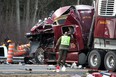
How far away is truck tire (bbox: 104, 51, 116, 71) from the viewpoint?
21.8 metres

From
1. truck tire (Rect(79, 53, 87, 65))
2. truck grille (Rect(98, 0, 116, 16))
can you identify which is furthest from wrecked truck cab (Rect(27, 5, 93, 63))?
truck grille (Rect(98, 0, 116, 16))

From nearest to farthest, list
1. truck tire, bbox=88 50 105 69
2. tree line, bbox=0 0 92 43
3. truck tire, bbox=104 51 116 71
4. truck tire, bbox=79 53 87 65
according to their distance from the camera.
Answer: truck tire, bbox=104 51 116 71, truck tire, bbox=88 50 105 69, truck tire, bbox=79 53 87 65, tree line, bbox=0 0 92 43

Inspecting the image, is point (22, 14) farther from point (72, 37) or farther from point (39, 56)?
point (72, 37)

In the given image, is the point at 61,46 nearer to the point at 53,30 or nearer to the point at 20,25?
the point at 53,30

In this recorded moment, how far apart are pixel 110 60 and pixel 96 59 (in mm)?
1232

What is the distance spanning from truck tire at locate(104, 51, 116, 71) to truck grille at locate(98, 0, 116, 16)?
186cm

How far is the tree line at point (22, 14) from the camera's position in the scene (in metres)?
55.0

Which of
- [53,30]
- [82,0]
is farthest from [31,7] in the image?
[53,30]

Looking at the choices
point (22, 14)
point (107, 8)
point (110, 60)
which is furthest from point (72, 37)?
point (22, 14)

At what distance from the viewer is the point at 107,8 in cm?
2278

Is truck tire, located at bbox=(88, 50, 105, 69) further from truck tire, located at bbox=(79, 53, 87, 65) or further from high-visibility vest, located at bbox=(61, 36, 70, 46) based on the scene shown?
high-visibility vest, located at bbox=(61, 36, 70, 46)

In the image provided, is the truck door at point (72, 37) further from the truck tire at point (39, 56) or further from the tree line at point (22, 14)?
the tree line at point (22, 14)

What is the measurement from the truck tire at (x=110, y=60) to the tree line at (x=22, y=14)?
103 ft

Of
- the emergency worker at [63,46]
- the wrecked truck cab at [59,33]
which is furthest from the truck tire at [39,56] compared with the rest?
the emergency worker at [63,46]
